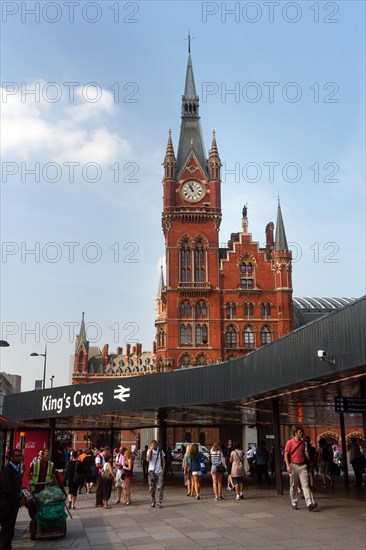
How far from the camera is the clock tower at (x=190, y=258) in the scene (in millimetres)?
62375

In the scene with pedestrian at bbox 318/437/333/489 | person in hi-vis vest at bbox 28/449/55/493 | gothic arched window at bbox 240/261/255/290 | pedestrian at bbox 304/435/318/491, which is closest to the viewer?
person in hi-vis vest at bbox 28/449/55/493

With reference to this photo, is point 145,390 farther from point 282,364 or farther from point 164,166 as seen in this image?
point 164,166

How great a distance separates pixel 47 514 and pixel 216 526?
11.7ft

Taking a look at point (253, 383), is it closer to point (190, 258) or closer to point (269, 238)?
point (190, 258)

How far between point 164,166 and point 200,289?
17.4m

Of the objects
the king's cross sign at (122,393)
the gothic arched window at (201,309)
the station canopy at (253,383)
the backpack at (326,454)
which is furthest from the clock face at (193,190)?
the backpack at (326,454)

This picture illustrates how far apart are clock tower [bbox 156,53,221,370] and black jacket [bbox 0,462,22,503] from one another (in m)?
51.1

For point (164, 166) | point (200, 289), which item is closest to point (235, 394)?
point (200, 289)

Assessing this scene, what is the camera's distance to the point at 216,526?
12.2 metres

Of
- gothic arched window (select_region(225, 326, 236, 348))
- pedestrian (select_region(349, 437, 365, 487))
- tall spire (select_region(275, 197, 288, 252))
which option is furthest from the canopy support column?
tall spire (select_region(275, 197, 288, 252))

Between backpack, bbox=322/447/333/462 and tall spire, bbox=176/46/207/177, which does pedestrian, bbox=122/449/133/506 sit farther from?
tall spire, bbox=176/46/207/177

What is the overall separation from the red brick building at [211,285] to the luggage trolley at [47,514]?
48.9 metres

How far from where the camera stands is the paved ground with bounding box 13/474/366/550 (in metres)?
10.2

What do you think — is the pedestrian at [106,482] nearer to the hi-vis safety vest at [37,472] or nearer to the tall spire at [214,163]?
the hi-vis safety vest at [37,472]
